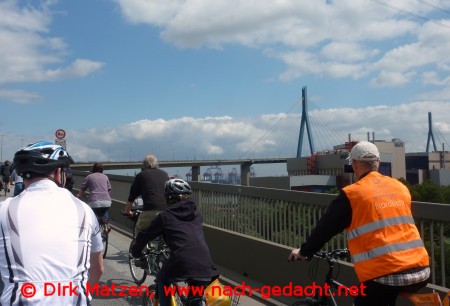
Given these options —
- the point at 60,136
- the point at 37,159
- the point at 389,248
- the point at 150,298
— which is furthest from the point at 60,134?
the point at 389,248

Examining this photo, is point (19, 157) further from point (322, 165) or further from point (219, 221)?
point (322, 165)

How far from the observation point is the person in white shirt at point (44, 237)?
2.50 m

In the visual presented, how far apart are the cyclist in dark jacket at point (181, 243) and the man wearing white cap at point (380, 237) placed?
1.20 m

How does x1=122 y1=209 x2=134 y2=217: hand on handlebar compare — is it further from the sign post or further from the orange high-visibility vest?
the sign post

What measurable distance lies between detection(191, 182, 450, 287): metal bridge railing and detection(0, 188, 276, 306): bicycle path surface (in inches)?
46.4

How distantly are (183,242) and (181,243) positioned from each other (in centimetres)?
2

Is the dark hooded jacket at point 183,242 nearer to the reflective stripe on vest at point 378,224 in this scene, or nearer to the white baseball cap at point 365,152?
the reflective stripe on vest at point 378,224

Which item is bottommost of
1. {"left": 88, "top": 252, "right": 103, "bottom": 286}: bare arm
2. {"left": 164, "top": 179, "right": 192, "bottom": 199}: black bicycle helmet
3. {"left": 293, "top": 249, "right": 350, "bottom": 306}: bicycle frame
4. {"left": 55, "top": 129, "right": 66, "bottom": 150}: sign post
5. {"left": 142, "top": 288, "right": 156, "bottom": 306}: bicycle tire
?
{"left": 142, "top": 288, "right": 156, "bottom": 306}: bicycle tire

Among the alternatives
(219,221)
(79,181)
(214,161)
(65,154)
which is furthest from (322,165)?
(65,154)

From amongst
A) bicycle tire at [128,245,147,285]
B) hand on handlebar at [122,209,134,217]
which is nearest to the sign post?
hand on handlebar at [122,209,134,217]

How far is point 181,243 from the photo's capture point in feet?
14.6

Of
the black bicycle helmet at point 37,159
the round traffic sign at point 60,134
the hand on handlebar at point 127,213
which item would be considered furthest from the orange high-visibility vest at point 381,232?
the round traffic sign at point 60,134

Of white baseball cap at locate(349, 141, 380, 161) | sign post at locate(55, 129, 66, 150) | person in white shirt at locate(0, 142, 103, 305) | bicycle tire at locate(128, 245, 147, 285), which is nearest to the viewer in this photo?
person in white shirt at locate(0, 142, 103, 305)

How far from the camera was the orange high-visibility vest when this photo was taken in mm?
3408
